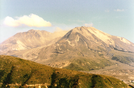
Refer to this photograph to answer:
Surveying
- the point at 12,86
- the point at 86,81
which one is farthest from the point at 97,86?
the point at 12,86

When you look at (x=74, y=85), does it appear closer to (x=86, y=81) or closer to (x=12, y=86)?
(x=86, y=81)

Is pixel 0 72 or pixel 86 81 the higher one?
pixel 0 72

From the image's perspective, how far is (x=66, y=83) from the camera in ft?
619

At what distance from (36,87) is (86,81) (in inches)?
2900

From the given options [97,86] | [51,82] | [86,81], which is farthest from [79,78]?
[51,82]

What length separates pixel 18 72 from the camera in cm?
19725

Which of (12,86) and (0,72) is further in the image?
(0,72)

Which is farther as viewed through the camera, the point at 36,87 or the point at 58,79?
the point at 58,79

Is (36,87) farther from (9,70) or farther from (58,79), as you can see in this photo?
(9,70)

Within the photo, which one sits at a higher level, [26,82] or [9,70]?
[9,70]

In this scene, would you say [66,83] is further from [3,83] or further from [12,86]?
[3,83]

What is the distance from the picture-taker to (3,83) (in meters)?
180

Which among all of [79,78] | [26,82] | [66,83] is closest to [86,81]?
[79,78]

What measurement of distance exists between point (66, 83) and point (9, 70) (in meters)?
90.9
